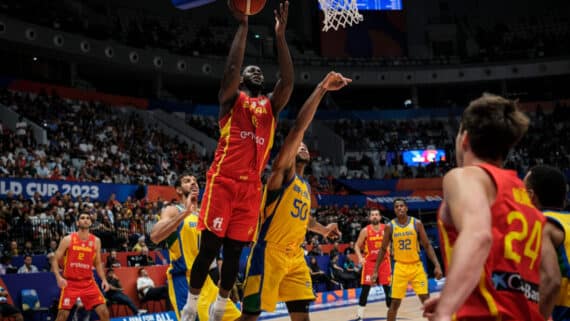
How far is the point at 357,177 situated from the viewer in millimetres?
30984

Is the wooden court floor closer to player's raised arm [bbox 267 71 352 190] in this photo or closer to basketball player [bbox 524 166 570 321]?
player's raised arm [bbox 267 71 352 190]

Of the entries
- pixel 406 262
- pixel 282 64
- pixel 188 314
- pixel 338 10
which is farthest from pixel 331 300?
pixel 282 64

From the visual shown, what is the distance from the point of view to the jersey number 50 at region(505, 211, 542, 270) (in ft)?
8.06

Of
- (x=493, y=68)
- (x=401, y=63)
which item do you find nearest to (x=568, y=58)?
(x=493, y=68)

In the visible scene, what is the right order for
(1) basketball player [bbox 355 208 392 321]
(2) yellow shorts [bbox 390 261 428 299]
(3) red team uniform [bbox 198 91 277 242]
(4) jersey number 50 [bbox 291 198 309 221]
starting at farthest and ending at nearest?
(1) basketball player [bbox 355 208 392 321], (2) yellow shorts [bbox 390 261 428 299], (4) jersey number 50 [bbox 291 198 309 221], (3) red team uniform [bbox 198 91 277 242]

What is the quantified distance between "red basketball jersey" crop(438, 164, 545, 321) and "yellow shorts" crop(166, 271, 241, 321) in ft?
11.2

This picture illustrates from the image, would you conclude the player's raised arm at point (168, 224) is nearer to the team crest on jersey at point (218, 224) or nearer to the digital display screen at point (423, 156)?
the team crest on jersey at point (218, 224)

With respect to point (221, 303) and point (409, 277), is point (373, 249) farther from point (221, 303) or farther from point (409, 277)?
point (221, 303)

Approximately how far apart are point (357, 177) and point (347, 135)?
4.04 meters

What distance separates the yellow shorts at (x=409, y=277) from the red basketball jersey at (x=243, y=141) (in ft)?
17.4

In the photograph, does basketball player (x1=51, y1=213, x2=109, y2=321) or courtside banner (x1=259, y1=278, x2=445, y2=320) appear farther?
courtside banner (x1=259, y1=278, x2=445, y2=320)

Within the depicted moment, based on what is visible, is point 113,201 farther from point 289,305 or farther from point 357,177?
point 357,177

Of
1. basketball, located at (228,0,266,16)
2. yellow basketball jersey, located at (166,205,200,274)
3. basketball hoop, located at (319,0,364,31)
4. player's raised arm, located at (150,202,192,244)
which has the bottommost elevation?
yellow basketball jersey, located at (166,205,200,274)

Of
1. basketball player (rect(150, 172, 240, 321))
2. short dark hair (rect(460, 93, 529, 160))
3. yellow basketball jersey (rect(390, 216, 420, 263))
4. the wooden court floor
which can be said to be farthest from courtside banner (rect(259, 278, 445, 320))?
short dark hair (rect(460, 93, 529, 160))
